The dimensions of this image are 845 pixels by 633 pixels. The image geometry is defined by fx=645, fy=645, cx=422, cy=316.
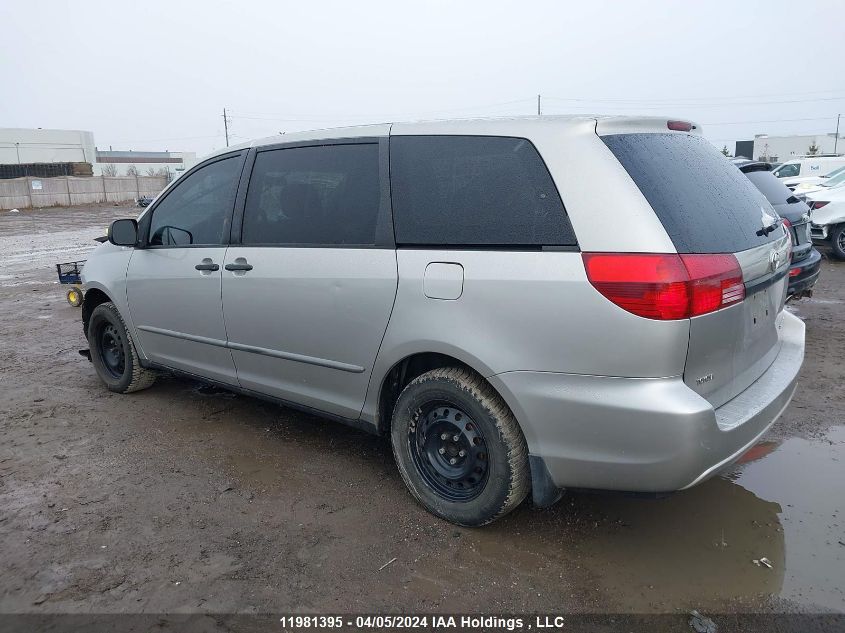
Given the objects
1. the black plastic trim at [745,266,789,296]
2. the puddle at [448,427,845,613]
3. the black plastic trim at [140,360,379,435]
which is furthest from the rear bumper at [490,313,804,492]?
the black plastic trim at [140,360,379,435]

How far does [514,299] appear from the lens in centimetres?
265

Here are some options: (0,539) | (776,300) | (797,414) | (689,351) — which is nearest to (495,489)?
(689,351)

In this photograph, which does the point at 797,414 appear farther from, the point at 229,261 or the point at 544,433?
the point at 229,261

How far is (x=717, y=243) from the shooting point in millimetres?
2609

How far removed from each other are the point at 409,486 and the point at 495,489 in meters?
0.57

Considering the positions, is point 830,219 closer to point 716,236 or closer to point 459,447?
point 716,236

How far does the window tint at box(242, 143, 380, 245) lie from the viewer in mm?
3334

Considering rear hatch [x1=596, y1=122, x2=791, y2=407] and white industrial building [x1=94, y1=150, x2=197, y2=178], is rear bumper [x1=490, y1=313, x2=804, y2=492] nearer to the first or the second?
rear hatch [x1=596, y1=122, x2=791, y2=407]

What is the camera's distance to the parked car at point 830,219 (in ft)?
34.9

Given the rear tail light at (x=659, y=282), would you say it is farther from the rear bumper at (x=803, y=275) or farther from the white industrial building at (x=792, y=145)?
the white industrial building at (x=792, y=145)

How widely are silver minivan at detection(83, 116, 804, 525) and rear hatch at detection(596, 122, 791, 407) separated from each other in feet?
0.04

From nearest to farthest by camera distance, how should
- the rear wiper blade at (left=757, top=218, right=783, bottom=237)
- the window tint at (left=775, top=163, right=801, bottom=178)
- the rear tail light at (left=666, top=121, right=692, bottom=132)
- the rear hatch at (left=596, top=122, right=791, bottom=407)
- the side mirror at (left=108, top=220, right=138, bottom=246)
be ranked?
1. the rear hatch at (left=596, top=122, right=791, bottom=407)
2. the rear wiper blade at (left=757, top=218, right=783, bottom=237)
3. the rear tail light at (left=666, top=121, right=692, bottom=132)
4. the side mirror at (left=108, top=220, right=138, bottom=246)
5. the window tint at (left=775, top=163, right=801, bottom=178)

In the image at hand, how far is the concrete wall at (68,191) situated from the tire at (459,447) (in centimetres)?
3828

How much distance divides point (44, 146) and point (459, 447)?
74.2 meters
